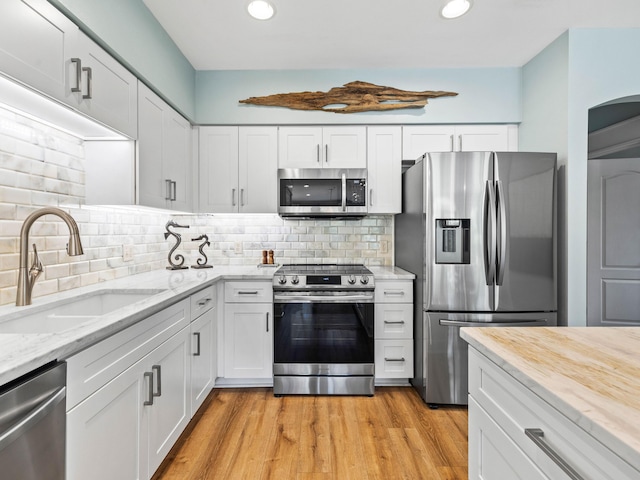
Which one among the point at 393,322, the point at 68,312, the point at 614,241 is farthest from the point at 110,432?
the point at 614,241

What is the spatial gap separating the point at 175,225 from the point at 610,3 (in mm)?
3515

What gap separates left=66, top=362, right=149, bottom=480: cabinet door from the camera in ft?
3.48

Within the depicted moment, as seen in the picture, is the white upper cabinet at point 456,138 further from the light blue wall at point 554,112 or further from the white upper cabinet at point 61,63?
the white upper cabinet at point 61,63

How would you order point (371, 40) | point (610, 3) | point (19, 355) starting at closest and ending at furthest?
point (19, 355) → point (610, 3) → point (371, 40)

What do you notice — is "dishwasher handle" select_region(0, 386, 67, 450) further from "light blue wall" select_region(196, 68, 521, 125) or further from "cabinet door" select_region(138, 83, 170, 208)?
"light blue wall" select_region(196, 68, 521, 125)

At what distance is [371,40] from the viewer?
252 centimetres

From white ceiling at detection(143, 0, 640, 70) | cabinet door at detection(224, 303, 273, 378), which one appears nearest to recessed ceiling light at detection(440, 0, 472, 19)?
white ceiling at detection(143, 0, 640, 70)

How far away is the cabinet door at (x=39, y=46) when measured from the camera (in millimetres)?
1152

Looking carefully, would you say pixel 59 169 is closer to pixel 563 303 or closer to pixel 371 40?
pixel 371 40

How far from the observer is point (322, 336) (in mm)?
2568

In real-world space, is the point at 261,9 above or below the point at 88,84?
above

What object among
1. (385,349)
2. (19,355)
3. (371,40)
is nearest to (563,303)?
(385,349)

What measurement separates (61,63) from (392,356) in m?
2.67

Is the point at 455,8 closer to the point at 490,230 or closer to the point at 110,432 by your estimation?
the point at 490,230
